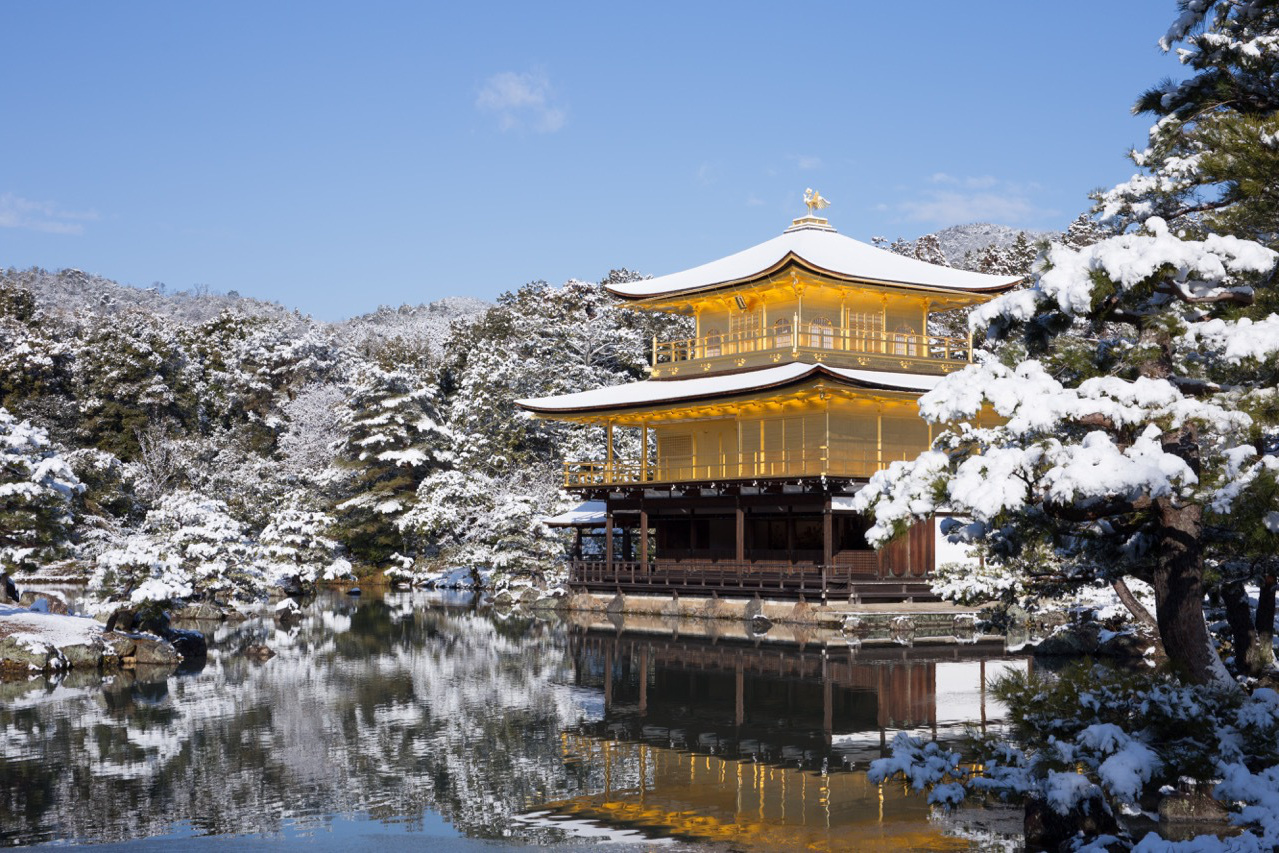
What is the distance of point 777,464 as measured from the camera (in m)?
35.2

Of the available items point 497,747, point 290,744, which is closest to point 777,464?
point 497,747

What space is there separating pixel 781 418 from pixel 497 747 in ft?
70.0

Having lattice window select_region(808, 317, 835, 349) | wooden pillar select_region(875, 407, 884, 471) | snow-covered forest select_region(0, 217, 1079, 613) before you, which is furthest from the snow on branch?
snow-covered forest select_region(0, 217, 1079, 613)

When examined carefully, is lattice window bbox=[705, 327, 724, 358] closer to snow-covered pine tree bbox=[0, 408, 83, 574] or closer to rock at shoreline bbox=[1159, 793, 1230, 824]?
snow-covered pine tree bbox=[0, 408, 83, 574]

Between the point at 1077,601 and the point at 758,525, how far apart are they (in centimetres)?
1191

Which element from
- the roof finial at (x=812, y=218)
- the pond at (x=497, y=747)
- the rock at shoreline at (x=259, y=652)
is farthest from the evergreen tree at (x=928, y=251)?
the rock at shoreline at (x=259, y=652)

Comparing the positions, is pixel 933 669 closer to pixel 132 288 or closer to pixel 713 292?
pixel 713 292

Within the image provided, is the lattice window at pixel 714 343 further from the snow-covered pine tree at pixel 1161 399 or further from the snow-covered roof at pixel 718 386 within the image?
the snow-covered pine tree at pixel 1161 399

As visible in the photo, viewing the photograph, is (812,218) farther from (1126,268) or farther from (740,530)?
(1126,268)

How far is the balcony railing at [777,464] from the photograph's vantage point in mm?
33062

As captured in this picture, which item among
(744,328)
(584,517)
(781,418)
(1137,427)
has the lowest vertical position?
(1137,427)

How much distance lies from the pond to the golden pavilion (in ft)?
19.1

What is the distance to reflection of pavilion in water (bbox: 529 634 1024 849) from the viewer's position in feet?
38.8

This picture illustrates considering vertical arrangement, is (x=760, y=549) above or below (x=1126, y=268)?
below
